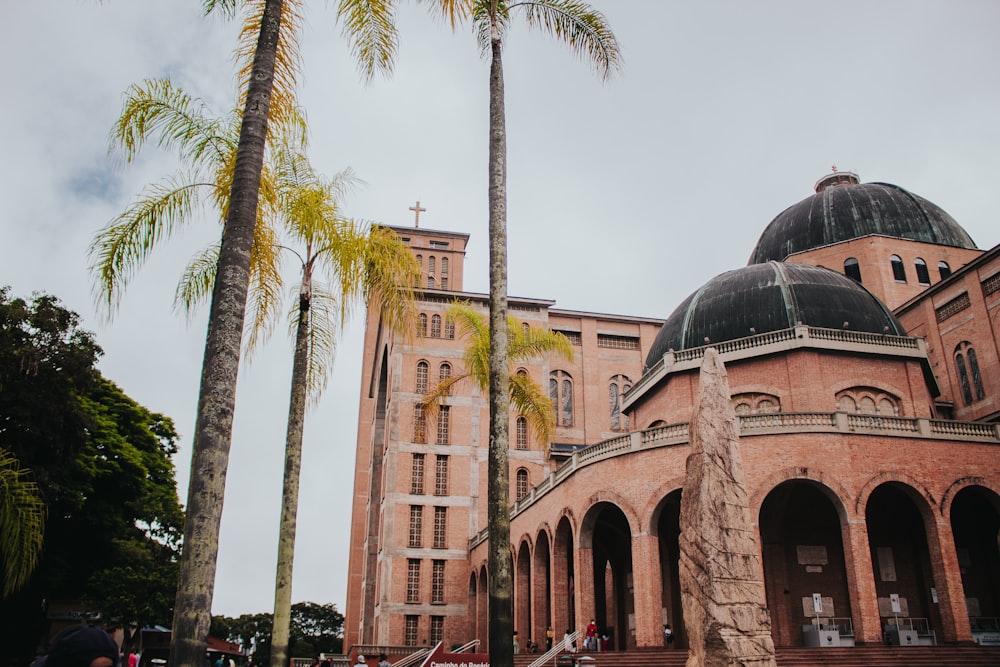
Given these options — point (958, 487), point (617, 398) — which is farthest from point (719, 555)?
point (617, 398)

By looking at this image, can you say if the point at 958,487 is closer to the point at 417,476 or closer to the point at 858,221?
the point at 858,221

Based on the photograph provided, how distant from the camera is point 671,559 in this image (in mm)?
31547

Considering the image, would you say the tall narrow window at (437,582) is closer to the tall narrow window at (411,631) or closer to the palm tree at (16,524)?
the tall narrow window at (411,631)

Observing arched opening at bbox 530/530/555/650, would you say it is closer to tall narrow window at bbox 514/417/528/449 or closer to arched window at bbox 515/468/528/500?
arched window at bbox 515/468/528/500

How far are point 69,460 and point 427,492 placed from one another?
72.2 ft

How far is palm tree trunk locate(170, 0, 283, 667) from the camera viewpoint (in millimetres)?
7488

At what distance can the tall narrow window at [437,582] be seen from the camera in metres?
45.1

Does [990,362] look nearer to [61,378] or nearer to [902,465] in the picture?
[902,465]

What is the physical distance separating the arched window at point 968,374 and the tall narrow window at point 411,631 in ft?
101

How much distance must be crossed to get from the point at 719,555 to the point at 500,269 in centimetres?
548

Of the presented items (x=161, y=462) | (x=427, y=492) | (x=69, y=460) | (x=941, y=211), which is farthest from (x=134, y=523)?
(x=941, y=211)

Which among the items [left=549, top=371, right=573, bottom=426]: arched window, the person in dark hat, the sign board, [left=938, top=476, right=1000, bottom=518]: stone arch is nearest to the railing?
the sign board

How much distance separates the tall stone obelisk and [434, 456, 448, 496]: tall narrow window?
36.0m

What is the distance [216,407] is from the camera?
809 centimetres
